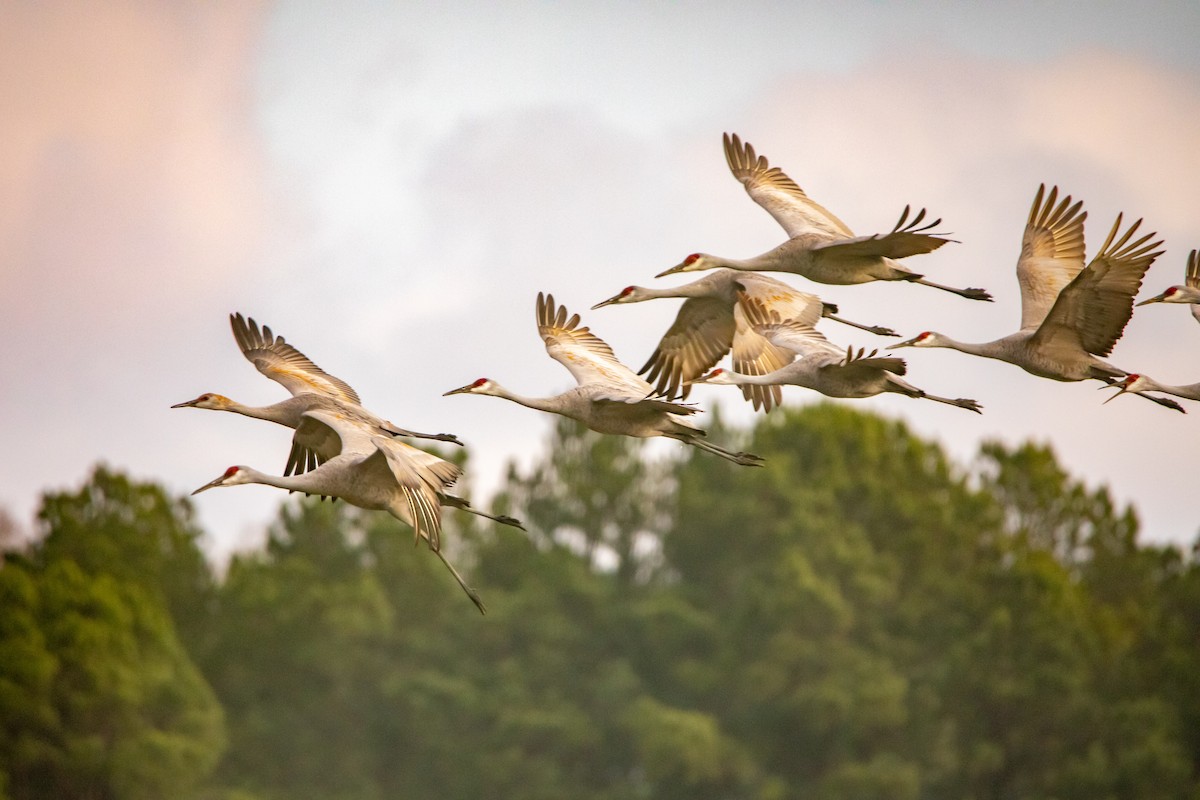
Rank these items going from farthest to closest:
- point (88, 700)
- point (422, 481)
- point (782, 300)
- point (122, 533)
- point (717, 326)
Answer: point (122, 533) → point (88, 700) → point (717, 326) → point (782, 300) → point (422, 481)

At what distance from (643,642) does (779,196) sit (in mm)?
38702

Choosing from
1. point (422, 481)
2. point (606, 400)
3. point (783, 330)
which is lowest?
point (422, 481)

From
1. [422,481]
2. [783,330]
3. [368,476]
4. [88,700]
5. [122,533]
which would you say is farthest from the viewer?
[122,533]

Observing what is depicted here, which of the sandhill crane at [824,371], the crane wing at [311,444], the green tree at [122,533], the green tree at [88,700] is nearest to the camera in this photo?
the sandhill crane at [824,371]

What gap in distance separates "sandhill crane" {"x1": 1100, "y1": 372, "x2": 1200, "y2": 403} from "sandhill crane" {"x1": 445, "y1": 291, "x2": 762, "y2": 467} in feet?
11.9

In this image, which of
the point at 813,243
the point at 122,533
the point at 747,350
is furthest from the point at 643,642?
the point at 813,243

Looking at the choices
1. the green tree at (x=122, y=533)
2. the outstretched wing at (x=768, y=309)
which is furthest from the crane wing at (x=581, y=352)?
the green tree at (x=122, y=533)

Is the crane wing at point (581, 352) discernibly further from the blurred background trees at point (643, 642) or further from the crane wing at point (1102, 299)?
the blurred background trees at point (643, 642)

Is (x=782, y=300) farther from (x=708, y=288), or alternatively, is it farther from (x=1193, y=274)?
(x=1193, y=274)

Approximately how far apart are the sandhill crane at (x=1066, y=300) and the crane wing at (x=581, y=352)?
2798 mm

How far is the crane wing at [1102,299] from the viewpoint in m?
17.0

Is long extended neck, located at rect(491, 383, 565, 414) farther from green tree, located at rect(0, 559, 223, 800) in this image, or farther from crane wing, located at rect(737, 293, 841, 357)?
green tree, located at rect(0, 559, 223, 800)

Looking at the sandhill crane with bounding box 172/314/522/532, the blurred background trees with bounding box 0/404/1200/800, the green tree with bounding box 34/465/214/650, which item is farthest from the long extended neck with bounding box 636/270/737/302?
the green tree with bounding box 34/465/214/650

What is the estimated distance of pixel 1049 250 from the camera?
20.3m
